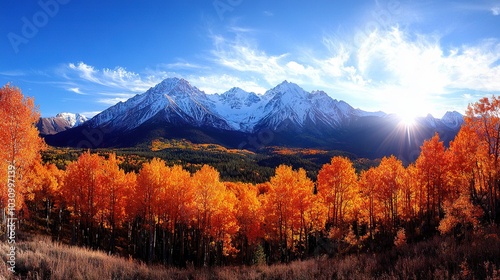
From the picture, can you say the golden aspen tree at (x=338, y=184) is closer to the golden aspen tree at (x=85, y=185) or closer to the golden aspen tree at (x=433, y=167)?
the golden aspen tree at (x=433, y=167)

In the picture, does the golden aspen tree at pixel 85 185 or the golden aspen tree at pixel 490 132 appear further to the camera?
the golden aspen tree at pixel 85 185

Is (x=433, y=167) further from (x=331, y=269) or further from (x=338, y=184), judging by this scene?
(x=331, y=269)

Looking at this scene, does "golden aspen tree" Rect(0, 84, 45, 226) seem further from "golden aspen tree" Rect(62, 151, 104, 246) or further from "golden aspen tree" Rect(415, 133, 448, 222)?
"golden aspen tree" Rect(415, 133, 448, 222)

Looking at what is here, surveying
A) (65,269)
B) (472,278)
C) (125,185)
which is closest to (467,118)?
(472,278)

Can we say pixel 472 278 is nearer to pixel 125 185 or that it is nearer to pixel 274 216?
pixel 274 216

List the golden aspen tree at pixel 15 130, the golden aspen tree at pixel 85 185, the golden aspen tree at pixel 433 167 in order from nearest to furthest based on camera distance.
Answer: the golden aspen tree at pixel 15 130 → the golden aspen tree at pixel 85 185 → the golden aspen tree at pixel 433 167

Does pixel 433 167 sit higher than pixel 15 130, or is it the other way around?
pixel 15 130

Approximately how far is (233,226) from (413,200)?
A: 30.7 metres

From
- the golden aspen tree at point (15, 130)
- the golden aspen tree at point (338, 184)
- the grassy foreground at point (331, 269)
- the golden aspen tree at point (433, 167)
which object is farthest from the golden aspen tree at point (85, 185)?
the golden aspen tree at point (433, 167)

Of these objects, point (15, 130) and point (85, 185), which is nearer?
point (15, 130)

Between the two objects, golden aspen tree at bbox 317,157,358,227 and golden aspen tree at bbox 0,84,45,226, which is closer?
golden aspen tree at bbox 0,84,45,226

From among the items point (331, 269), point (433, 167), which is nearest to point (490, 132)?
point (433, 167)

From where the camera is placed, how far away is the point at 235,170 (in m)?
175

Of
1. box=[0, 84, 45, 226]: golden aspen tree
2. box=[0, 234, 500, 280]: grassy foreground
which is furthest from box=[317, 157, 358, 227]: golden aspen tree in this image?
box=[0, 84, 45, 226]: golden aspen tree
